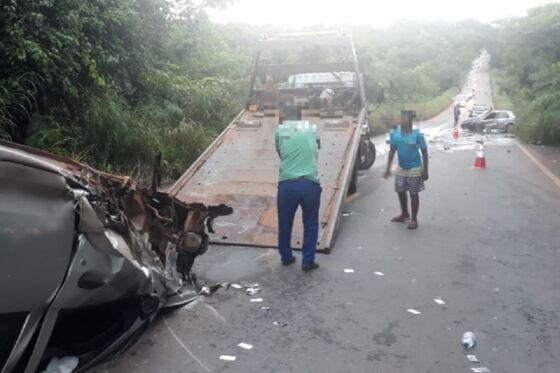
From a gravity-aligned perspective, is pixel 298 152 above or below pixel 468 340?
above

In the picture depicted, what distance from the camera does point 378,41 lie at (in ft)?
272

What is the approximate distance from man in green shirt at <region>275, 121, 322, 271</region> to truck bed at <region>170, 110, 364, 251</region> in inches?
24.2

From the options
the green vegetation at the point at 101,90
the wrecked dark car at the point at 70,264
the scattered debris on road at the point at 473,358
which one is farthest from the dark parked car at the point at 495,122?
the wrecked dark car at the point at 70,264

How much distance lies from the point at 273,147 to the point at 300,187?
9.88 feet

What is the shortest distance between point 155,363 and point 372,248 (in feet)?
11.3

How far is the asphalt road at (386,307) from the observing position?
404 centimetres

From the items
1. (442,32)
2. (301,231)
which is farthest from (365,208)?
(442,32)

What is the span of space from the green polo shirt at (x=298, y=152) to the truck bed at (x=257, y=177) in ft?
3.15

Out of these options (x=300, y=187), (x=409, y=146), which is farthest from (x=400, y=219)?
(x=300, y=187)

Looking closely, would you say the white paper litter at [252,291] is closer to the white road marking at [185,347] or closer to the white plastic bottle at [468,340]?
the white road marking at [185,347]

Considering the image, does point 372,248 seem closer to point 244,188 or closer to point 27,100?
point 244,188

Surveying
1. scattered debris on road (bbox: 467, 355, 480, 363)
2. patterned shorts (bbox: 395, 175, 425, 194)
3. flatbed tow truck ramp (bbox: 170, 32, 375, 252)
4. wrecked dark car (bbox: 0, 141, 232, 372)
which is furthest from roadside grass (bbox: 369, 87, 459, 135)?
wrecked dark car (bbox: 0, 141, 232, 372)

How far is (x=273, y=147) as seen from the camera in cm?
875

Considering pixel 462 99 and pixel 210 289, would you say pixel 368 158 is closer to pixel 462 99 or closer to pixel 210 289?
pixel 210 289
